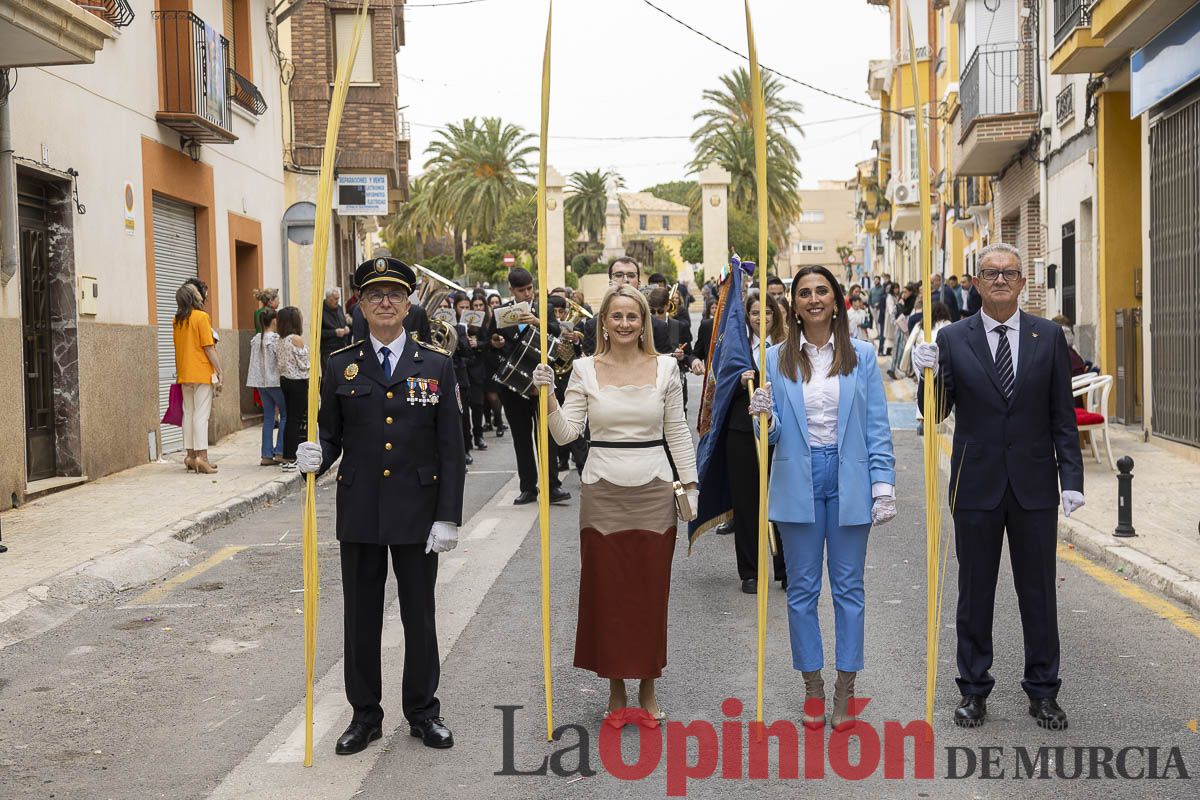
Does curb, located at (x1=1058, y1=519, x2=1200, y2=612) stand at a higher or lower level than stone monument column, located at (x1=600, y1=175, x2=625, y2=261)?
lower

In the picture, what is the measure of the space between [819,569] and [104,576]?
5372 millimetres

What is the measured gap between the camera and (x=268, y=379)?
15203 mm

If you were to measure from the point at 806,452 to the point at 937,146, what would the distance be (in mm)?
34501

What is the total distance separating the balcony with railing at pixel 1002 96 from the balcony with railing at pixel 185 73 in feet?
42.1

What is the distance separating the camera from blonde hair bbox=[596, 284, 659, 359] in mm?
5617

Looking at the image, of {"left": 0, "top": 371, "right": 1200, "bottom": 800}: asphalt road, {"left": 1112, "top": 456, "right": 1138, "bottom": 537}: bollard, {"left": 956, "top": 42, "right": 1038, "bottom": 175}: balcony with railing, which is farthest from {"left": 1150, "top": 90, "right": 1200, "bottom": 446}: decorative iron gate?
{"left": 956, "top": 42, "right": 1038, "bottom": 175}: balcony with railing

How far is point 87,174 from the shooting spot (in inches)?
558

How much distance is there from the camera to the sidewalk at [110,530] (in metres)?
8.28

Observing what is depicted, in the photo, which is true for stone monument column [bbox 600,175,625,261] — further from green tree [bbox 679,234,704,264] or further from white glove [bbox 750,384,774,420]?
white glove [bbox 750,384,774,420]

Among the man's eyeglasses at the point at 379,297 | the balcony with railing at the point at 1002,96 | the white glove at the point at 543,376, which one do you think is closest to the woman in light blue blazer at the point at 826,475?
the white glove at the point at 543,376

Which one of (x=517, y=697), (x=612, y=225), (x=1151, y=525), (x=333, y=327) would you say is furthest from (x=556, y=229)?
(x=517, y=697)

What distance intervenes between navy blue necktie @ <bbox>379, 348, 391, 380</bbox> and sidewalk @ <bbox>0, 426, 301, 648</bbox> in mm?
3499

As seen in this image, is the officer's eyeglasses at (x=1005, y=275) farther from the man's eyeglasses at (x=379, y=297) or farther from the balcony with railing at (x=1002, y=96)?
the balcony with railing at (x=1002, y=96)

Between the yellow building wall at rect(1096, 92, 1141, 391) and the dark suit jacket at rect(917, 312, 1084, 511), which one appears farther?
the yellow building wall at rect(1096, 92, 1141, 391)
